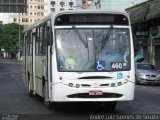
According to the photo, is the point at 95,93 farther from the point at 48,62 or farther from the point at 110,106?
the point at 110,106

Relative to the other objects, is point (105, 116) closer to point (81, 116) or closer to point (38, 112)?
point (81, 116)

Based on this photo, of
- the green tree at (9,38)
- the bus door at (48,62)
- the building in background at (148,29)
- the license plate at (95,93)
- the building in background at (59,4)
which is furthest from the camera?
the building in background at (59,4)

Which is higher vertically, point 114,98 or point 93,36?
point 93,36

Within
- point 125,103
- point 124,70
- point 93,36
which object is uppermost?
point 93,36

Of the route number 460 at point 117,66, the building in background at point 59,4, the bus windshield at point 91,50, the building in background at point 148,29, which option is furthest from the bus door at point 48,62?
the building in background at point 59,4

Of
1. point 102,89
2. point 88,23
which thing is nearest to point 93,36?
point 88,23

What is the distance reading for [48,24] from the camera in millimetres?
15602

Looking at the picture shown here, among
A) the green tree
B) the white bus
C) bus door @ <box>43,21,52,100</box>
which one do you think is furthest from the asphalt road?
the green tree

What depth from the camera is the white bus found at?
14.5 m

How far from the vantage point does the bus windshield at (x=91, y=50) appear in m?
14.6

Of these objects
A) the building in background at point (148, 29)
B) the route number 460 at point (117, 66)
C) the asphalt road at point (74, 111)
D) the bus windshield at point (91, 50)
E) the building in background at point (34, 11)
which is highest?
the building in background at point (34, 11)

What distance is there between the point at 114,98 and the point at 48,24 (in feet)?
9.68

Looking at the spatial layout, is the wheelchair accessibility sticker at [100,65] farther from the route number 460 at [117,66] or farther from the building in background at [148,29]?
the building in background at [148,29]

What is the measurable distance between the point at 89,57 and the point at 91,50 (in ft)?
0.68
